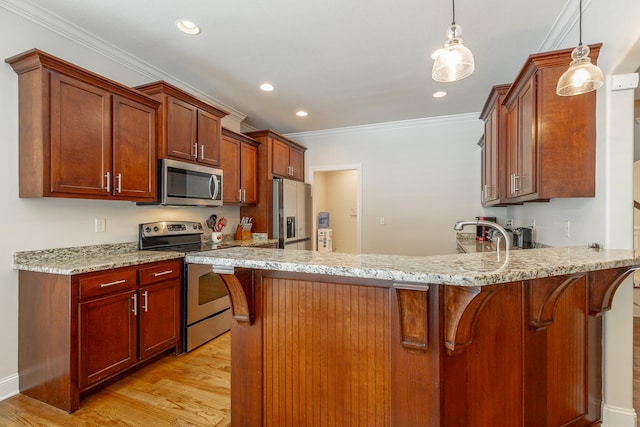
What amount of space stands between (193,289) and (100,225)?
3.09 feet

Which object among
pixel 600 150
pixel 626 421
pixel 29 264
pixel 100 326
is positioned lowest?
pixel 626 421

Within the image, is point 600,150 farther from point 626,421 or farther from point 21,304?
point 21,304

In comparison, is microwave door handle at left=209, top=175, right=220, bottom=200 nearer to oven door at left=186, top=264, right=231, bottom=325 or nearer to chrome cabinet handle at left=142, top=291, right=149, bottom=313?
oven door at left=186, top=264, right=231, bottom=325

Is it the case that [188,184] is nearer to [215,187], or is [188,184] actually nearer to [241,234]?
[215,187]

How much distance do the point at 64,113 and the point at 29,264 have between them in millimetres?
1062

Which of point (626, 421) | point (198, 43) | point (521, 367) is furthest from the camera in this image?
point (198, 43)

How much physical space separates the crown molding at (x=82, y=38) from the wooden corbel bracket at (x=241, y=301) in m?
2.40

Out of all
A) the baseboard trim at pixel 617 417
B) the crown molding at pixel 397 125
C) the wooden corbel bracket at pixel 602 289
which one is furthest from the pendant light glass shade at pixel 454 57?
the crown molding at pixel 397 125

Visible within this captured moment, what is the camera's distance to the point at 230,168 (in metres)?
3.85

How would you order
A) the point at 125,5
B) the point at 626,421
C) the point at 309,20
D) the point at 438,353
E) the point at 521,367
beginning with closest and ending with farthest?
1. the point at 438,353
2. the point at 521,367
3. the point at 626,421
4. the point at 125,5
5. the point at 309,20

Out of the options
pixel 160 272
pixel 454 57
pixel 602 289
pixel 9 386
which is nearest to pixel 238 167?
pixel 160 272

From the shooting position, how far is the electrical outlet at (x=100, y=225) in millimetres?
2568

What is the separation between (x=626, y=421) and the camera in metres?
1.69

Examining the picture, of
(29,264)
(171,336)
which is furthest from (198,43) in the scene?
(171,336)
